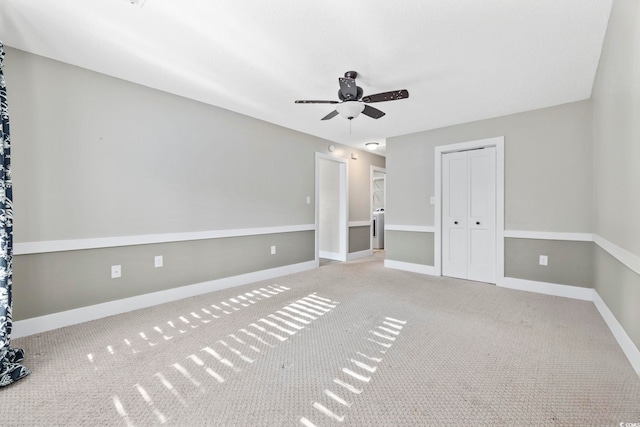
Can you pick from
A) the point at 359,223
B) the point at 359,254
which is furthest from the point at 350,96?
the point at 359,254

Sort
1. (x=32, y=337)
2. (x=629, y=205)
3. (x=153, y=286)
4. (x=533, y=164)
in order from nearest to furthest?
(x=629, y=205)
(x=32, y=337)
(x=153, y=286)
(x=533, y=164)

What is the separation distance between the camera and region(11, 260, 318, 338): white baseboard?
94.4 inches

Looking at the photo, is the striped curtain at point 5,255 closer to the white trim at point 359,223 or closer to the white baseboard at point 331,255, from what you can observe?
the white baseboard at point 331,255

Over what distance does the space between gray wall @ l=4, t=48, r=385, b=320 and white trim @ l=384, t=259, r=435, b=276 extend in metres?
2.26

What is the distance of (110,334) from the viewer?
2.41 m

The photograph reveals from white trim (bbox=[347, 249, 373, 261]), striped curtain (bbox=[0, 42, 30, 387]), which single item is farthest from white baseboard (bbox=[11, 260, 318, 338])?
white trim (bbox=[347, 249, 373, 261])

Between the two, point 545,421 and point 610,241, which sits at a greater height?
point 610,241

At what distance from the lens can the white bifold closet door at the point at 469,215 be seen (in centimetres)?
405

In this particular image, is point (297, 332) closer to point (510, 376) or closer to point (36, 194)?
point (510, 376)

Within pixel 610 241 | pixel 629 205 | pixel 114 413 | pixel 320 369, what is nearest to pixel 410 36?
pixel 629 205

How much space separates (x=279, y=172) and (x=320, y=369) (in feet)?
10.3

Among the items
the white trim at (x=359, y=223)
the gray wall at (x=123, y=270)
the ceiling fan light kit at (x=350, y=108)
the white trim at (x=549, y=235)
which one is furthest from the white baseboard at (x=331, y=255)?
the ceiling fan light kit at (x=350, y=108)

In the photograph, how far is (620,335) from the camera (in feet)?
7.16

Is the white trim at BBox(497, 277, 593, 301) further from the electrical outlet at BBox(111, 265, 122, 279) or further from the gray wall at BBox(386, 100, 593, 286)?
the electrical outlet at BBox(111, 265, 122, 279)
